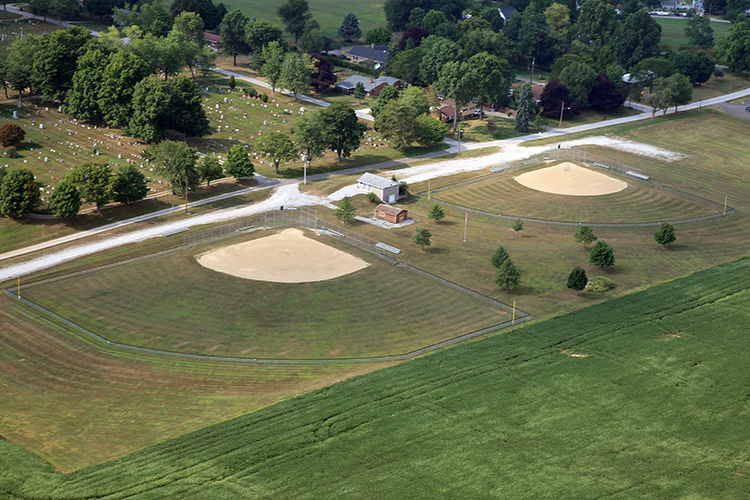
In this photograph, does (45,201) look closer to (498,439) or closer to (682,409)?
(498,439)

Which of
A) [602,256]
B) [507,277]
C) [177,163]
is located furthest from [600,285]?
[177,163]

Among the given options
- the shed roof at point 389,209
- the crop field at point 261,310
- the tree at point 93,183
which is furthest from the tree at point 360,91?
the crop field at point 261,310

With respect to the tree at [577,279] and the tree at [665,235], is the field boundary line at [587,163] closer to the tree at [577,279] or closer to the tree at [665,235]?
the tree at [665,235]

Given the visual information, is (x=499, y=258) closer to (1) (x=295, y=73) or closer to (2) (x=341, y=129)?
(2) (x=341, y=129)

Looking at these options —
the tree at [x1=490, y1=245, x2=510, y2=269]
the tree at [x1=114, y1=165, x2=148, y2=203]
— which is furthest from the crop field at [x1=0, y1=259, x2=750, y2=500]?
the tree at [x1=114, y1=165, x2=148, y2=203]

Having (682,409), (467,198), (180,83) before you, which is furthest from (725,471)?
(180,83)

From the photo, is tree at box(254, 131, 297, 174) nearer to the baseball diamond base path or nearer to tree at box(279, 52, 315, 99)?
the baseball diamond base path
